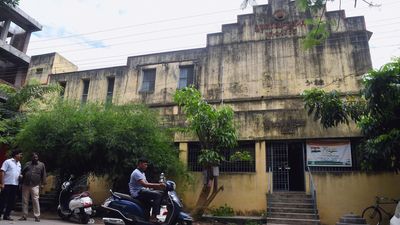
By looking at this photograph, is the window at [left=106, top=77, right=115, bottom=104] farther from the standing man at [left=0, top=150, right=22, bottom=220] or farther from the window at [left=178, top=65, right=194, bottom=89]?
the standing man at [left=0, top=150, right=22, bottom=220]

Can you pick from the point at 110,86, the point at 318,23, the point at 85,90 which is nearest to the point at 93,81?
the point at 85,90

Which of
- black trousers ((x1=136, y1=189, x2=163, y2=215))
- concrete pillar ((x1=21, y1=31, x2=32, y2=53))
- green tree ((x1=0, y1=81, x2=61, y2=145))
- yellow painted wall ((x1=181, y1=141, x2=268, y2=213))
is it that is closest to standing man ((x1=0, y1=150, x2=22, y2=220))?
black trousers ((x1=136, y1=189, x2=163, y2=215))

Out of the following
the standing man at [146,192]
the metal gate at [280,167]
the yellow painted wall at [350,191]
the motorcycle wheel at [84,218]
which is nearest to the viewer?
the standing man at [146,192]

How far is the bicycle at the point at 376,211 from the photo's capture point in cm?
1158

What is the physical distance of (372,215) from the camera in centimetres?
1171

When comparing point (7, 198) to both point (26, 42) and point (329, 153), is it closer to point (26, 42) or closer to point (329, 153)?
point (329, 153)

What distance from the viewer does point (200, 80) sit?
17.5m

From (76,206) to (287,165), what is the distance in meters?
8.07

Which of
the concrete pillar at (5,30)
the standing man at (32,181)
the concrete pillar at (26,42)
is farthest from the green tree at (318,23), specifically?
the concrete pillar at (26,42)

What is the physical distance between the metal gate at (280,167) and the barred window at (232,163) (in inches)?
32.0

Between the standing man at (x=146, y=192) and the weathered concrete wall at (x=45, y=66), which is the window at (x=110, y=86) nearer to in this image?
the weathered concrete wall at (x=45, y=66)

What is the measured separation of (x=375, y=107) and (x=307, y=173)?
12.1ft

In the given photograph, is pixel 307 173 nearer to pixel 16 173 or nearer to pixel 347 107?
pixel 347 107

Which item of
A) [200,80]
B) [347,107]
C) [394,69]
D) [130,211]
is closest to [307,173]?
[347,107]
